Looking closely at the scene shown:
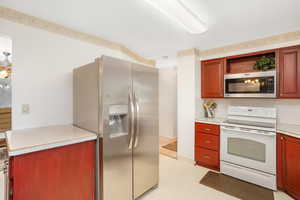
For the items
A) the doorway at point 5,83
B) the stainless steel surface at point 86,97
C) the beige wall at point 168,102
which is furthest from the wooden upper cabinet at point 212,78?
the doorway at point 5,83

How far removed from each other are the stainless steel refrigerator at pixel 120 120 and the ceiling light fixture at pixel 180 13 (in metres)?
0.69

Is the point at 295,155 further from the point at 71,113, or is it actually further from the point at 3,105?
the point at 3,105

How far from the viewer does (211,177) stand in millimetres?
2443

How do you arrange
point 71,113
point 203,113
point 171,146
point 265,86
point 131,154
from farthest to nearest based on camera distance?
point 171,146 < point 203,113 < point 265,86 < point 71,113 < point 131,154

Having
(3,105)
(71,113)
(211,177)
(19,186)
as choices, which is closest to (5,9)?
(3,105)

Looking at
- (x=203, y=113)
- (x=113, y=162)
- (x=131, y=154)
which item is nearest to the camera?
(x=113, y=162)

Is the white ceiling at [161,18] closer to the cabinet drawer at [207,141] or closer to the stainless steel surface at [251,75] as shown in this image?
the stainless steel surface at [251,75]

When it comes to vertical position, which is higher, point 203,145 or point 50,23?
point 50,23

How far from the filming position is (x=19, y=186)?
1.12 metres

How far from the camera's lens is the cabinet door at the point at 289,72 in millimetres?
2082

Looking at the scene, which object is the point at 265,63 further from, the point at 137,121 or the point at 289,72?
the point at 137,121

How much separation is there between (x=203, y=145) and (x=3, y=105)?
3114mm

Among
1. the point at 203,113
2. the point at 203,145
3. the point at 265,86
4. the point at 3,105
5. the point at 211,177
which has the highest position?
the point at 265,86

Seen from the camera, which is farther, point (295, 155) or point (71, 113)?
point (71, 113)
